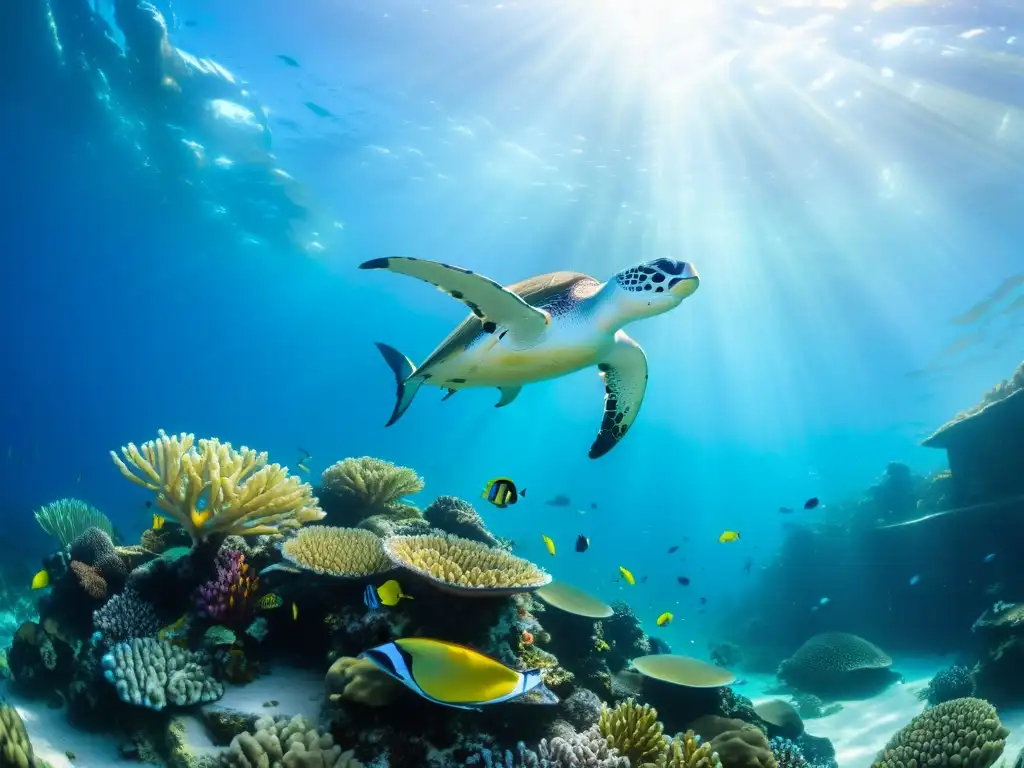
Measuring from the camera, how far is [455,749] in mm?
3451

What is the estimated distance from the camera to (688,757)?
11.9ft

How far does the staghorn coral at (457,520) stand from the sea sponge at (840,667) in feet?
35.5

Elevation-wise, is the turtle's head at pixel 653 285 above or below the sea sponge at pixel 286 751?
above

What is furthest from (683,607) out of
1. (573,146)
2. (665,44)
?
(665,44)

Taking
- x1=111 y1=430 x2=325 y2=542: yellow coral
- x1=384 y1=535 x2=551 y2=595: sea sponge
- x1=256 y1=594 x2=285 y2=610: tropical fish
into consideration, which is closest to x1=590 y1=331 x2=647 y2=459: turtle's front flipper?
x1=384 y1=535 x2=551 y2=595: sea sponge

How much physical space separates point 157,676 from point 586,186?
28.8m

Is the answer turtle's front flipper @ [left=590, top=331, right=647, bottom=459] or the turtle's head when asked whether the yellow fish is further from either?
the turtle's head

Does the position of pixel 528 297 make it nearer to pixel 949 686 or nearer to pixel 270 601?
pixel 270 601

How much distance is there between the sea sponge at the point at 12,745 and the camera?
2.75 metres

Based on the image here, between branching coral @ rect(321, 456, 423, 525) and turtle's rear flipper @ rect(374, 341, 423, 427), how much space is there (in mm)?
2844

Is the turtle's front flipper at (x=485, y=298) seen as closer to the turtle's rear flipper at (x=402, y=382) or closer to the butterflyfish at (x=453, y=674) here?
the turtle's rear flipper at (x=402, y=382)

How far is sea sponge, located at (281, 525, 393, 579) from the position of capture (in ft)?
14.7

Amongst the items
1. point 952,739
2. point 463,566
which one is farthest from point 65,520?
point 952,739

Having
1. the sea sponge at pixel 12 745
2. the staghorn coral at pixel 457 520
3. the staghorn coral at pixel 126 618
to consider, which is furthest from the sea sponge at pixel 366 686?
the staghorn coral at pixel 457 520
